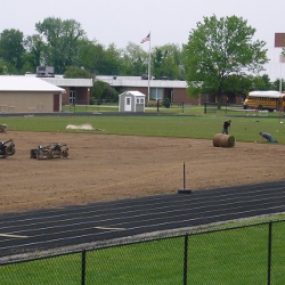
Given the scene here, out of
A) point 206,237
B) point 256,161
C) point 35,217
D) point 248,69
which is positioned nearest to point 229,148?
point 256,161

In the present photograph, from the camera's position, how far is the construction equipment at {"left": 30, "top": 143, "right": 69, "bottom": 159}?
48875 millimetres

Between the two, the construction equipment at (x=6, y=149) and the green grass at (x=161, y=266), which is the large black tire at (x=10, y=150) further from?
the green grass at (x=161, y=266)

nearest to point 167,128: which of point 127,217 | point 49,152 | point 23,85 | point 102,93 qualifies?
point 49,152

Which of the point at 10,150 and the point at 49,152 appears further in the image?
the point at 10,150

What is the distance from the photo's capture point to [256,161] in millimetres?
50500

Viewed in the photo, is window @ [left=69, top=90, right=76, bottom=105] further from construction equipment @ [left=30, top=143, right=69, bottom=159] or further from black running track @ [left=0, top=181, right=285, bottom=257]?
black running track @ [left=0, top=181, right=285, bottom=257]

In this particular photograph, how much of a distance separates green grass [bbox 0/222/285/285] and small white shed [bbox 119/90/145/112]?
102186mm

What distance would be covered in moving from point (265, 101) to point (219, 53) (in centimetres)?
949

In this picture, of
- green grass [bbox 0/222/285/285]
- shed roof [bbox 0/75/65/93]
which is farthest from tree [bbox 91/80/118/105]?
green grass [bbox 0/222/285/285]

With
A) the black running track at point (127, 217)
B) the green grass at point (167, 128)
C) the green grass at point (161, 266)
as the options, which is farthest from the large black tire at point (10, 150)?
the green grass at point (161, 266)

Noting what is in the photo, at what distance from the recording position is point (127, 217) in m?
28.1

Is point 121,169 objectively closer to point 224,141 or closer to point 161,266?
point 224,141

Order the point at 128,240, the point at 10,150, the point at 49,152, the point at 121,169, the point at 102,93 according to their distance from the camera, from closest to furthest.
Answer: the point at 128,240 → the point at 121,169 → the point at 49,152 → the point at 10,150 → the point at 102,93

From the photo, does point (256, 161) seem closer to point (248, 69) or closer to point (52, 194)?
point (52, 194)
